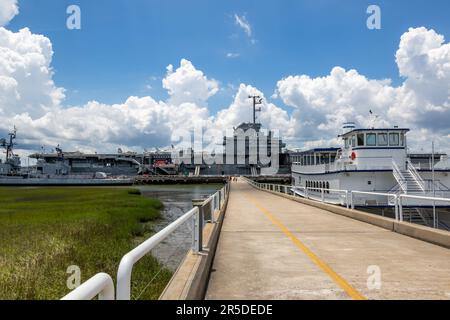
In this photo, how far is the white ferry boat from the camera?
23922 millimetres

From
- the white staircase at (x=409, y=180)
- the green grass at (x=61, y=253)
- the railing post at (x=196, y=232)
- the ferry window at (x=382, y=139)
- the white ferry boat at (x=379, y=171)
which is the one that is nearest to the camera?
the railing post at (x=196, y=232)

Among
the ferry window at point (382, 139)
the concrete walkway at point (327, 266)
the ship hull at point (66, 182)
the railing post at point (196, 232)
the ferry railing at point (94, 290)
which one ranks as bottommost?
the ship hull at point (66, 182)

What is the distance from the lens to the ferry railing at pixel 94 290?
2.42 m

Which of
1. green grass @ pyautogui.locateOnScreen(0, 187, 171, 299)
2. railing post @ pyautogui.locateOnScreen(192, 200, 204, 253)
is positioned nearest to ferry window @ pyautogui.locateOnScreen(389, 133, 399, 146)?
green grass @ pyautogui.locateOnScreen(0, 187, 171, 299)

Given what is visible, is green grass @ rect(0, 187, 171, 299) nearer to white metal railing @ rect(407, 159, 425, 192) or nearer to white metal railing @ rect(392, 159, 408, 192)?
white metal railing @ rect(392, 159, 408, 192)

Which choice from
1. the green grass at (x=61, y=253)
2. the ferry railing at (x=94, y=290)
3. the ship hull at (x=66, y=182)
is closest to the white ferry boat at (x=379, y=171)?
the green grass at (x=61, y=253)

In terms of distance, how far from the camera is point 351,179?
2714 centimetres

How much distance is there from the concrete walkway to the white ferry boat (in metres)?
11.7

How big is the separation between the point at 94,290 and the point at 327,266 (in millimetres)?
6084

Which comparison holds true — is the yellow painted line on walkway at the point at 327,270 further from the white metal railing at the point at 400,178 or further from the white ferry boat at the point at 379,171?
the white metal railing at the point at 400,178

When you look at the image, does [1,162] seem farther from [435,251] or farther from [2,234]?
[435,251]

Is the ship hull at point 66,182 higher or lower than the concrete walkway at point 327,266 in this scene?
lower

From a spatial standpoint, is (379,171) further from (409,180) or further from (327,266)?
(327,266)
